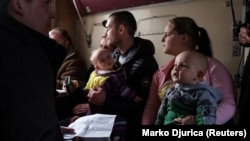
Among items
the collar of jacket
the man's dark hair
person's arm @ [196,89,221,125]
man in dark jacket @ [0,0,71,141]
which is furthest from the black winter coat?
the man's dark hair

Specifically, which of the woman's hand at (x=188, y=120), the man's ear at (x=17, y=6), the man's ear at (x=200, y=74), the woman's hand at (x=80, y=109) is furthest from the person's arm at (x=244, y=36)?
the man's ear at (x=17, y=6)

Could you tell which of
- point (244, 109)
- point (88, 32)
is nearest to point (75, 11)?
point (88, 32)

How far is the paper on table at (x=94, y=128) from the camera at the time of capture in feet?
4.87

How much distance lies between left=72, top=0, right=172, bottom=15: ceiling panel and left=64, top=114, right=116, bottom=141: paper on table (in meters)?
1.04

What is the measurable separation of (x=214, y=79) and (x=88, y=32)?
1.63 m

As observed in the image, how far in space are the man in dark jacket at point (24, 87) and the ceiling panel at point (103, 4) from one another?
1.54 metres

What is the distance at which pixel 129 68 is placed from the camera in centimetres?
192

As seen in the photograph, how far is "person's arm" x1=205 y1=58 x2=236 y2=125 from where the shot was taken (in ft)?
4.95

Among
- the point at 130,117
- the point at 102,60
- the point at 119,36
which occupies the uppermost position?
the point at 119,36

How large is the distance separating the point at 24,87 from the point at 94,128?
813mm

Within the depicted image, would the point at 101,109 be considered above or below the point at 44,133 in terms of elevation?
below

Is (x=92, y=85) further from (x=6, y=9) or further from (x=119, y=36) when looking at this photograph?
(x=6, y=9)

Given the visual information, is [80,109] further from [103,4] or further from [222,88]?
[103,4]

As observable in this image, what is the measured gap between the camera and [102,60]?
1.99 m
